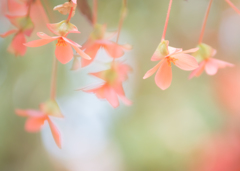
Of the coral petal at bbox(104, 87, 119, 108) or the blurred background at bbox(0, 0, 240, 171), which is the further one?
the blurred background at bbox(0, 0, 240, 171)

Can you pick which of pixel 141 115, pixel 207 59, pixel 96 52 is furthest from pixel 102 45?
pixel 141 115

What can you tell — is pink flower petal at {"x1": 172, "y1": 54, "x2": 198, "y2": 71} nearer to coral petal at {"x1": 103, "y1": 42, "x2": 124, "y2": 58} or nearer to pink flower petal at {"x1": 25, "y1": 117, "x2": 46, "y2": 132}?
coral petal at {"x1": 103, "y1": 42, "x2": 124, "y2": 58}

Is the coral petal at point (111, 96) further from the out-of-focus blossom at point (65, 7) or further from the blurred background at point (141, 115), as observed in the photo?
the blurred background at point (141, 115)

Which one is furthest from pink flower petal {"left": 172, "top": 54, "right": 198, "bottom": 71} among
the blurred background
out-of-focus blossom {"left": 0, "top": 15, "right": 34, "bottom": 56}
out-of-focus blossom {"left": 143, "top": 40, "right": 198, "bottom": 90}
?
the blurred background

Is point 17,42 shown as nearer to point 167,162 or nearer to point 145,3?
point 145,3

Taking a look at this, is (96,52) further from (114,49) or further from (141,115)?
(141,115)

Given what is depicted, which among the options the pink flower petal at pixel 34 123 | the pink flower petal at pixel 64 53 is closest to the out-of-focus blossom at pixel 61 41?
the pink flower petal at pixel 64 53

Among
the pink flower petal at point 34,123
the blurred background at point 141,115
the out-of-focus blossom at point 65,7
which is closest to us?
the out-of-focus blossom at point 65,7

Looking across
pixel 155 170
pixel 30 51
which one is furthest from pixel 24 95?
pixel 155 170
